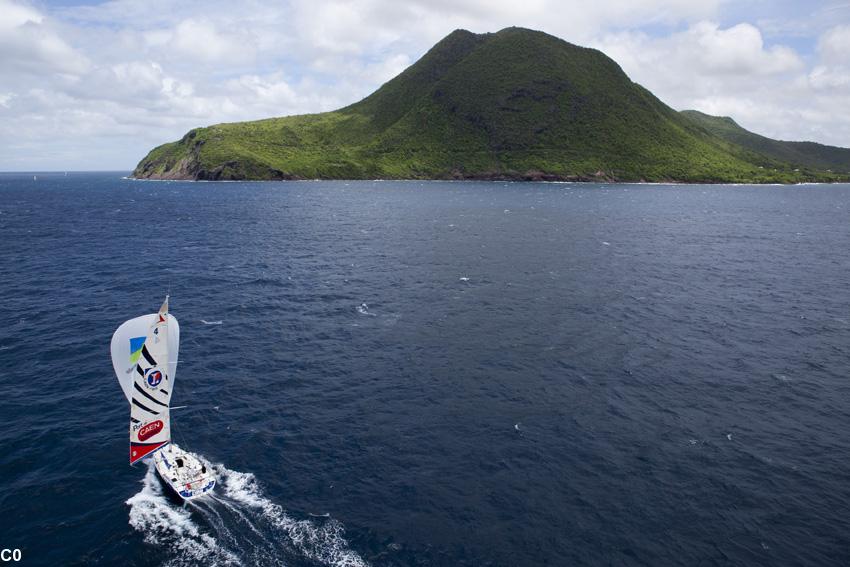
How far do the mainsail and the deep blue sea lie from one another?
11.7 ft

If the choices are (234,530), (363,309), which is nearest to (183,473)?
(234,530)

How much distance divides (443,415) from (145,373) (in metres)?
25.7

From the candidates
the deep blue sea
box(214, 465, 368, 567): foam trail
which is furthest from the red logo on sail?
box(214, 465, 368, 567): foam trail

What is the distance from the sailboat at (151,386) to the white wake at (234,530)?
177 cm

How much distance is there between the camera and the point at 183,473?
3662 centimetres

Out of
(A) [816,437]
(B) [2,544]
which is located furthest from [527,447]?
(B) [2,544]

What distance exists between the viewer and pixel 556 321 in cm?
7094

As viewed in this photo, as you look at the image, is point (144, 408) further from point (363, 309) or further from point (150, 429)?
point (363, 309)

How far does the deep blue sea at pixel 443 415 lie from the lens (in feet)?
108

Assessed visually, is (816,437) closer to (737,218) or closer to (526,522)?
(526,522)

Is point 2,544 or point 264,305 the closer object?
point 2,544

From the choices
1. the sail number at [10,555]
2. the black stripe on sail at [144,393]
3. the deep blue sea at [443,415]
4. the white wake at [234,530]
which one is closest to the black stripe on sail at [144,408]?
the black stripe on sail at [144,393]

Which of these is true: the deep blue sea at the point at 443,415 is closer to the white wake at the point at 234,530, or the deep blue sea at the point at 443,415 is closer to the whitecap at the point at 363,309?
the white wake at the point at 234,530

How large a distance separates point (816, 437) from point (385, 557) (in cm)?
3976
